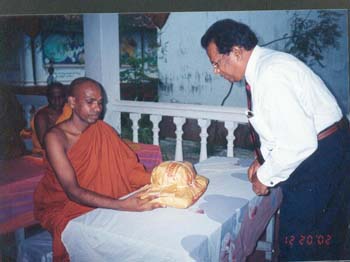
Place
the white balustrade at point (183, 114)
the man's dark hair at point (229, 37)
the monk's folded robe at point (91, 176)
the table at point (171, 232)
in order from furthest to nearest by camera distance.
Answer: the white balustrade at point (183, 114) → the monk's folded robe at point (91, 176) → the man's dark hair at point (229, 37) → the table at point (171, 232)

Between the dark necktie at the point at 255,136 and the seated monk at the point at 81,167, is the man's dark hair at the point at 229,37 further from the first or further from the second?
the seated monk at the point at 81,167

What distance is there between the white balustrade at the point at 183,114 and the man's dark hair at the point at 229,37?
49 centimetres

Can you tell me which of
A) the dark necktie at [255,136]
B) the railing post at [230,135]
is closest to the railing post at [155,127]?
the railing post at [230,135]

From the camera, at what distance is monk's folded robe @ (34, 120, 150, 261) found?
144cm

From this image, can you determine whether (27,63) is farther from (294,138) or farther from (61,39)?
(294,138)

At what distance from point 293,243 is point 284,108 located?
694mm

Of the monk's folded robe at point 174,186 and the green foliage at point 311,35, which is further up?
the green foliage at point 311,35

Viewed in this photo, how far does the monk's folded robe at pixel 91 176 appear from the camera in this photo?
1438 millimetres

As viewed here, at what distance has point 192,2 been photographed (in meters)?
1.57

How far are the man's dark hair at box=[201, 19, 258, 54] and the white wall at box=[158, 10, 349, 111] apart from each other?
9.0 inches

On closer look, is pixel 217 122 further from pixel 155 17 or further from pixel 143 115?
pixel 155 17

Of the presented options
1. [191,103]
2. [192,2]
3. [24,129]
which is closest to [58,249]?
[24,129]

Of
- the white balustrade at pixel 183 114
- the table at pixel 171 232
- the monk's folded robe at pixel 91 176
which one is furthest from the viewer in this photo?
the white balustrade at pixel 183 114

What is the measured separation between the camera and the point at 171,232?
1051 mm
